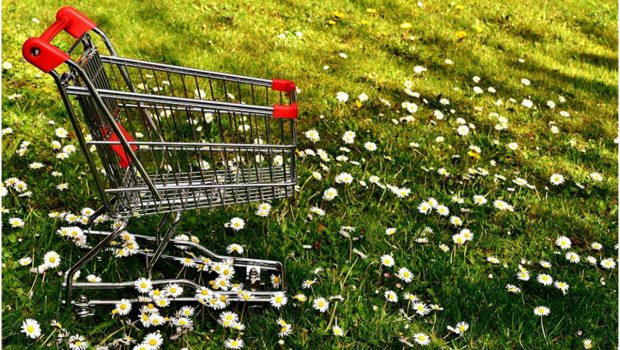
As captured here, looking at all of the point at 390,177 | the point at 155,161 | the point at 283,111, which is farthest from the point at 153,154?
the point at 390,177

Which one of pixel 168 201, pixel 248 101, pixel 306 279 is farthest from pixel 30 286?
pixel 248 101

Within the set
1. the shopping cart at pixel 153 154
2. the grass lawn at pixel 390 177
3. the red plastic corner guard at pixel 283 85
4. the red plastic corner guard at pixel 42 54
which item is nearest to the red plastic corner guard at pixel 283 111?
the shopping cart at pixel 153 154

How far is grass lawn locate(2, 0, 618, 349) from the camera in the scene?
3.18 meters

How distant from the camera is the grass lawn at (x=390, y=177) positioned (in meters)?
3.18

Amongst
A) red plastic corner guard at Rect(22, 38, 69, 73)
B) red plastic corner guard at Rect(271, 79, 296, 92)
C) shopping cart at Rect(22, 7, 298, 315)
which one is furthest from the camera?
red plastic corner guard at Rect(271, 79, 296, 92)

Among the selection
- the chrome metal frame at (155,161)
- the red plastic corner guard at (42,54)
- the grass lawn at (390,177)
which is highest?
the red plastic corner guard at (42,54)

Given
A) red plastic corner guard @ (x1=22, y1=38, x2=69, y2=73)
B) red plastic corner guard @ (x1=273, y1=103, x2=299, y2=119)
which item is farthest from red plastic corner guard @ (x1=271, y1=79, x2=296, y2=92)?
red plastic corner guard @ (x1=22, y1=38, x2=69, y2=73)

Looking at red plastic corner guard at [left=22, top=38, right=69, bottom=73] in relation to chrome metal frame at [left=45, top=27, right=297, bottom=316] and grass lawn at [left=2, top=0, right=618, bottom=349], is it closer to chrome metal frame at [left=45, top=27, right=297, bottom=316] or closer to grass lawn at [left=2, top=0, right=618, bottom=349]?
chrome metal frame at [left=45, top=27, right=297, bottom=316]

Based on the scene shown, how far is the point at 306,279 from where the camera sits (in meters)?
3.34

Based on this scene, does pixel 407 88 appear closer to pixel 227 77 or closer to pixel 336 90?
pixel 336 90

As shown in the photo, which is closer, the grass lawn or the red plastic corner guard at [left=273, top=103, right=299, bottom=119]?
the red plastic corner guard at [left=273, top=103, right=299, bottom=119]

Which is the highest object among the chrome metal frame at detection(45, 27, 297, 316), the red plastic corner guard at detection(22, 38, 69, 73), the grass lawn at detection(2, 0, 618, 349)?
the red plastic corner guard at detection(22, 38, 69, 73)

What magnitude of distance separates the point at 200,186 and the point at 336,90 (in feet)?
8.78

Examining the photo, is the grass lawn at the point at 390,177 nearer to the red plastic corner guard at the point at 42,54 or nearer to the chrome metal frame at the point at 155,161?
the chrome metal frame at the point at 155,161
